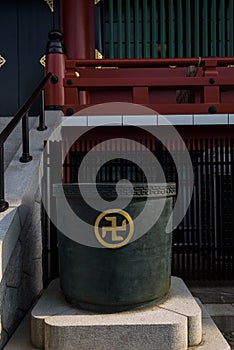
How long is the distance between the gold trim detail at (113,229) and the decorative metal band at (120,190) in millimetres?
166

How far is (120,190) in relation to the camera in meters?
3.05

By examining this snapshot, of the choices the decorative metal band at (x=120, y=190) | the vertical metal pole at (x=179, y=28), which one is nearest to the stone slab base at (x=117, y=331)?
the decorative metal band at (x=120, y=190)

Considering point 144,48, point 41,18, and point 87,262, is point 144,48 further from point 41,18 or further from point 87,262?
point 87,262

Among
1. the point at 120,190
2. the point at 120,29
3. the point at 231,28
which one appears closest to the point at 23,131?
the point at 120,190

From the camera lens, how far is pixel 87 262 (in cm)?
321

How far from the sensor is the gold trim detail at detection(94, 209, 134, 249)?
3133mm

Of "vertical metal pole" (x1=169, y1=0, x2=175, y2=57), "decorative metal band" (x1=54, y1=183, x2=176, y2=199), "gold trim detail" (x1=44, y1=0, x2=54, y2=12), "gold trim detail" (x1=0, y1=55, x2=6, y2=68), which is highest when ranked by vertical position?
"gold trim detail" (x1=44, y1=0, x2=54, y2=12)

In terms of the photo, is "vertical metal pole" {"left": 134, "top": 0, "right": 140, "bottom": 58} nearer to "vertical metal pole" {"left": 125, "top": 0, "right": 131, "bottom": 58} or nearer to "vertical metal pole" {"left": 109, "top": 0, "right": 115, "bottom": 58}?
"vertical metal pole" {"left": 125, "top": 0, "right": 131, "bottom": 58}

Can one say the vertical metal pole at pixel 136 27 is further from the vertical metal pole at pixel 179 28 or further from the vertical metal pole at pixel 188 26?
the vertical metal pole at pixel 188 26

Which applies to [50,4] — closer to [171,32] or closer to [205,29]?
[171,32]

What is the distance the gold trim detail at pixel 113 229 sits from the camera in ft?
10.3

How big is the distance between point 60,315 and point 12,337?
19.1 inches

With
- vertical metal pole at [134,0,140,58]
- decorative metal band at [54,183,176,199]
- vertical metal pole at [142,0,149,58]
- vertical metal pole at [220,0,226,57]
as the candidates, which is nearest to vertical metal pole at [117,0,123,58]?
vertical metal pole at [134,0,140,58]

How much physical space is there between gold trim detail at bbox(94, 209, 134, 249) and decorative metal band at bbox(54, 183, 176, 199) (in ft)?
0.55
